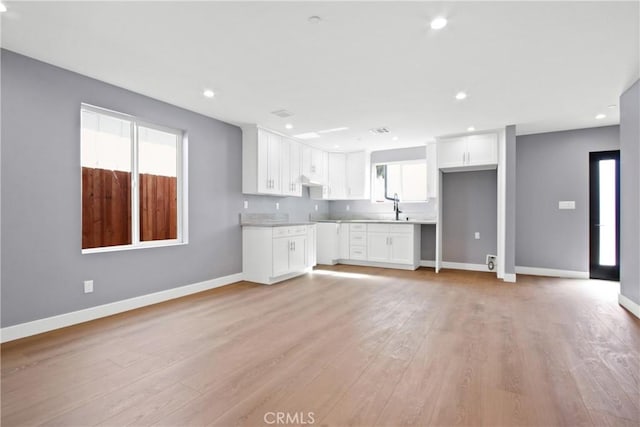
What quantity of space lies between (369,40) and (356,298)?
286cm

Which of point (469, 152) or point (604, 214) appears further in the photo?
point (469, 152)

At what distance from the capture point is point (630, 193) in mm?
3447

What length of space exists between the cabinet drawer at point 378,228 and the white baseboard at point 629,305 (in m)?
3.32

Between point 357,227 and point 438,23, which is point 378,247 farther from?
point 438,23

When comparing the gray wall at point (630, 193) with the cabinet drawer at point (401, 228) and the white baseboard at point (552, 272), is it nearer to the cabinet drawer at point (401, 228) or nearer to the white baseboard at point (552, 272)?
the white baseboard at point (552, 272)

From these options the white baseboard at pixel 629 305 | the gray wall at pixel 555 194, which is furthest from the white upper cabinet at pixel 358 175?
the white baseboard at pixel 629 305

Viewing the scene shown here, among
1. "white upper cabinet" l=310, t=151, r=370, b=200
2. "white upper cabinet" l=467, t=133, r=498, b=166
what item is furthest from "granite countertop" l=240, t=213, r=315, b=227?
"white upper cabinet" l=467, t=133, r=498, b=166

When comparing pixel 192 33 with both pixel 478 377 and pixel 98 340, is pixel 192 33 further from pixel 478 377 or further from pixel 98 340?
pixel 478 377

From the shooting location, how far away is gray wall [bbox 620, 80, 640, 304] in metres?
3.29

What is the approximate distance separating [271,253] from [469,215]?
3828 millimetres

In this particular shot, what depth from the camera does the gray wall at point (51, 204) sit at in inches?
102

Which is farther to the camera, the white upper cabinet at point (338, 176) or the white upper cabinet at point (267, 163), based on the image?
the white upper cabinet at point (338, 176)

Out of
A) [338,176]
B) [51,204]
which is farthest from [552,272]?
[51,204]

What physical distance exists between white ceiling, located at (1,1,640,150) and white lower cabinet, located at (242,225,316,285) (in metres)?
1.83
